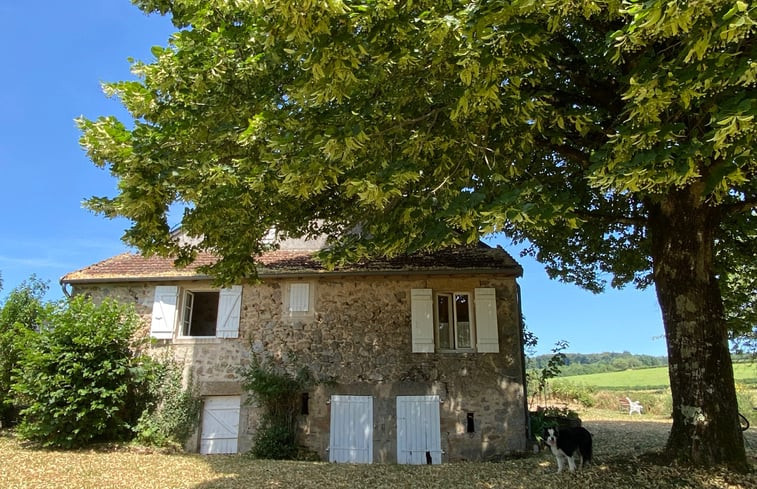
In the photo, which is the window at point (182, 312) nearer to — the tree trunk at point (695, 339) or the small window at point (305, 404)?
the small window at point (305, 404)

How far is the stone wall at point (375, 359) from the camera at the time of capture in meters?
9.45

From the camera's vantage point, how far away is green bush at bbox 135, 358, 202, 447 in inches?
383

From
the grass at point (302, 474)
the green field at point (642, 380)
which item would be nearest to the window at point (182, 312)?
the grass at point (302, 474)

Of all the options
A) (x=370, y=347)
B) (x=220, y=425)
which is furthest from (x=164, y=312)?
(x=370, y=347)

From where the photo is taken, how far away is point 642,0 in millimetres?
3371

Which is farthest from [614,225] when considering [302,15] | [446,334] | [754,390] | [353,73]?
[754,390]

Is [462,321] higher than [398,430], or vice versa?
[462,321]

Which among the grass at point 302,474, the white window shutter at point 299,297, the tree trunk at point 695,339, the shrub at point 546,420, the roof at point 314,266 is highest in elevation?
the roof at point 314,266

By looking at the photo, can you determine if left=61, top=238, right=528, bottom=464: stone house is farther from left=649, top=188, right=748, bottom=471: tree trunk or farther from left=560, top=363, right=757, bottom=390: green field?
left=560, top=363, right=757, bottom=390: green field

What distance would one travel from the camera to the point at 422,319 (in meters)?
9.94

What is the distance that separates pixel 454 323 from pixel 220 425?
5227 mm

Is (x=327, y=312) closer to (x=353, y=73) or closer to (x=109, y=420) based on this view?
(x=109, y=420)

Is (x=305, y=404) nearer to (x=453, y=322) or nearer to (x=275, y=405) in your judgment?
(x=275, y=405)

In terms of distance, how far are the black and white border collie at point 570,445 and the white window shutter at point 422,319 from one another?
11.8 feet
